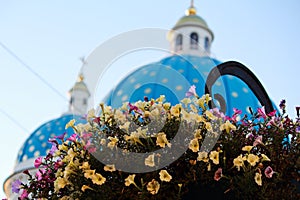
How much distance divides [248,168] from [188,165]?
218mm

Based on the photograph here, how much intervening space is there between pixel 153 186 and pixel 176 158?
5.7 inches

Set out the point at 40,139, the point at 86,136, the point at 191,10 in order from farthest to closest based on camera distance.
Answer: the point at 191,10
the point at 40,139
the point at 86,136

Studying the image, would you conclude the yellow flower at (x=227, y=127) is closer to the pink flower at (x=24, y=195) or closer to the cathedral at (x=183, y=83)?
the cathedral at (x=183, y=83)

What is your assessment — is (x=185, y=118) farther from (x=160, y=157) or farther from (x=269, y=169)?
(x=269, y=169)

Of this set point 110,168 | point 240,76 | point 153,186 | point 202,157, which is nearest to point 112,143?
point 110,168

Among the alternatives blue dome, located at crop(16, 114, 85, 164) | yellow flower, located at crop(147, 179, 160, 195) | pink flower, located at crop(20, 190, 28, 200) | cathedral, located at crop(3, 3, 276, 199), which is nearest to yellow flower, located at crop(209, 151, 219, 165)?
yellow flower, located at crop(147, 179, 160, 195)

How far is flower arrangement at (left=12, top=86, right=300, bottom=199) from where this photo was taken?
78.7 inches

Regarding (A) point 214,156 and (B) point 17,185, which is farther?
(B) point 17,185

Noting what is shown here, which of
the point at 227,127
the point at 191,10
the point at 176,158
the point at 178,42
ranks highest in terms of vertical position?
the point at 191,10

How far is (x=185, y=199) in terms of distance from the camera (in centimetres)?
204

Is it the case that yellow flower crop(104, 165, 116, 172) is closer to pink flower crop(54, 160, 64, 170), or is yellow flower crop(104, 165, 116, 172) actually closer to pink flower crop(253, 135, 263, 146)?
pink flower crop(54, 160, 64, 170)

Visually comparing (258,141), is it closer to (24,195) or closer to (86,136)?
(86,136)

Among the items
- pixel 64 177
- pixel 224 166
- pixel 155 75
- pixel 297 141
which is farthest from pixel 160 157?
pixel 155 75

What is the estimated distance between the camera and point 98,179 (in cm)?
201
